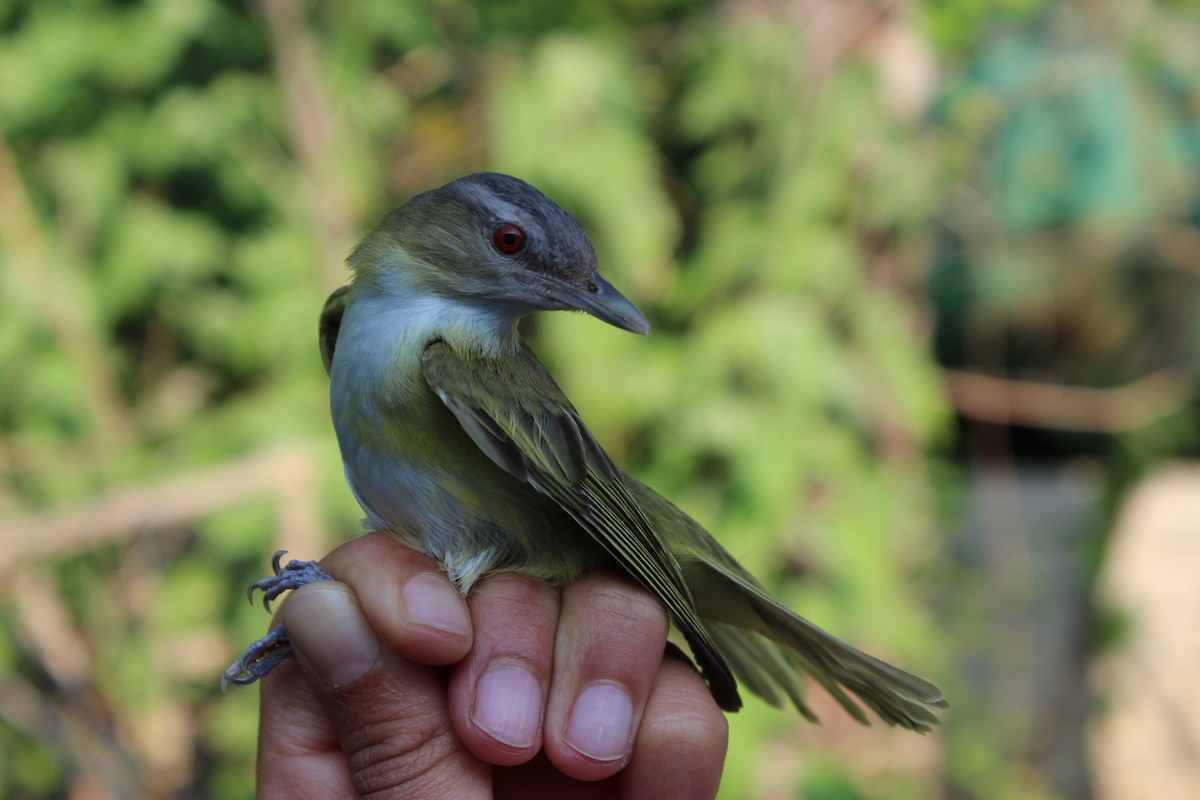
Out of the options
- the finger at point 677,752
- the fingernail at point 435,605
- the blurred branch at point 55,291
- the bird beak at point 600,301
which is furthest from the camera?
the blurred branch at point 55,291

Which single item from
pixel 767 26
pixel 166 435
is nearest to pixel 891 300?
pixel 767 26

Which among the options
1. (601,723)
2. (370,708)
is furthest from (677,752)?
(370,708)

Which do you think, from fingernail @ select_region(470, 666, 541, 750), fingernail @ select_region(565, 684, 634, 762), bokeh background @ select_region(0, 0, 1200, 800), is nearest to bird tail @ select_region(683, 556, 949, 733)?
fingernail @ select_region(565, 684, 634, 762)

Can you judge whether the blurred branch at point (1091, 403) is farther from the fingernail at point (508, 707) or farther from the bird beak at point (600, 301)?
the fingernail at point (508, 707)

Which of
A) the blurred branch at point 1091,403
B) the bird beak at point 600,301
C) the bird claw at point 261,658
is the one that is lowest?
the blurred branch at point 1091,403

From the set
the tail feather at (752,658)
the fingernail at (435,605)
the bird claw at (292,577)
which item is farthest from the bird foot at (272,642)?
the tail feather at (752,658)
